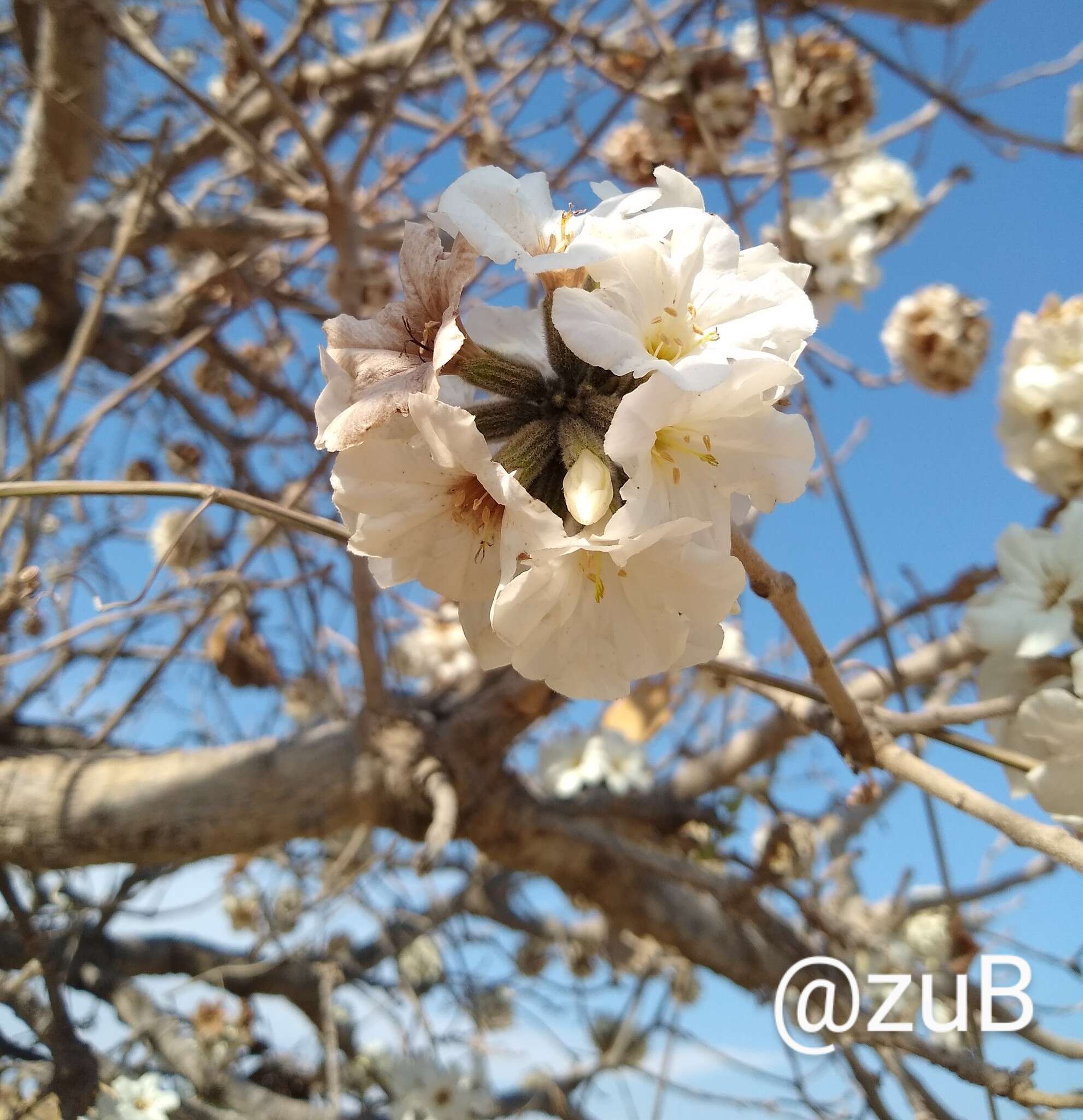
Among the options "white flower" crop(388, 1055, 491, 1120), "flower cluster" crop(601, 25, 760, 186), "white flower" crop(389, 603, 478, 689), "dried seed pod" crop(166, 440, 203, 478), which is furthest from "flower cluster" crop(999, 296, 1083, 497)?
"white flower" crop(388, 1055, 491, 1120)

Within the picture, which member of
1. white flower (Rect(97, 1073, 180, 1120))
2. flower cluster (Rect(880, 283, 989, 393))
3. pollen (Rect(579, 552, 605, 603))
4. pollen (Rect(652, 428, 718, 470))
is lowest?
white flower (Rect(97, 1073, 180, 1120))

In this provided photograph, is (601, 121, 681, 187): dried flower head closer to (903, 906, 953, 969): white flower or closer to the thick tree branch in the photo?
the thick tree branch

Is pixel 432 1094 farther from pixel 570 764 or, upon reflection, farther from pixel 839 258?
pixel 839 258

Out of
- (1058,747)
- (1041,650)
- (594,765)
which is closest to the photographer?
(1058,747)

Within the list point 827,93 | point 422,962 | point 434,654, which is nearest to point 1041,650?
point 827,93

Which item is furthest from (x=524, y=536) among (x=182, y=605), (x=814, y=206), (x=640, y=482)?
(x=814, y=206)

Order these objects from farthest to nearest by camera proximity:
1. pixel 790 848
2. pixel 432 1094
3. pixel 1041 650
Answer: pixel 432 1094 < pixel 790 848 < pixel 1041 650

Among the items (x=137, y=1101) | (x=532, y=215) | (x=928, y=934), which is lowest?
(x=137, y=1101)

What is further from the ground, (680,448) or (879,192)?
(879,192)
